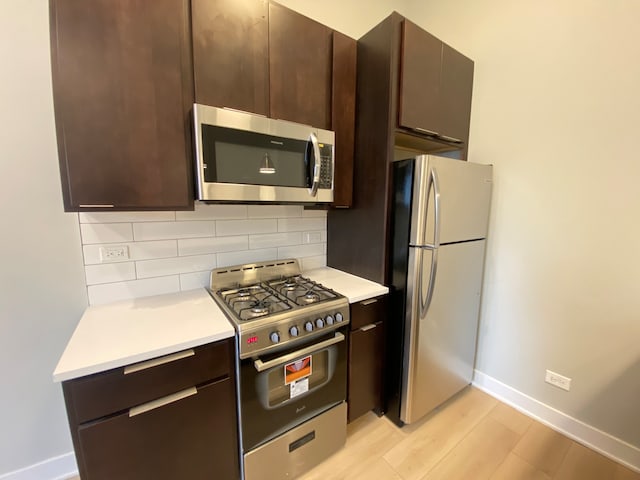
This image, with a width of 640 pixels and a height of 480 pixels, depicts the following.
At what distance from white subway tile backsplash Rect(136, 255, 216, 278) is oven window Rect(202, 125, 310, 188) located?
2.02 ft

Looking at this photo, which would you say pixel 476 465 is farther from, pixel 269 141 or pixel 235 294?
pixel 269 141

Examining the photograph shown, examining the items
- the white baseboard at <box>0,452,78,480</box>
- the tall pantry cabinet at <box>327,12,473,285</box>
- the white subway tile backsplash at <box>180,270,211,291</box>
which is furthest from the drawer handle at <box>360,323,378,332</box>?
the white baseboard at <box>0,452,78,480</box>

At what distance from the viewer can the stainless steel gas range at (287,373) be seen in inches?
48.0

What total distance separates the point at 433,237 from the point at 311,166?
0.82 metres

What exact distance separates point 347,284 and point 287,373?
666 millimetres

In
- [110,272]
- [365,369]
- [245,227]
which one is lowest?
[365,369]

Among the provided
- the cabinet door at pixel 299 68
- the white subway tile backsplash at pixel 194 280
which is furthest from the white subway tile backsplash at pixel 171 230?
the cabinet door at pixel 299 68

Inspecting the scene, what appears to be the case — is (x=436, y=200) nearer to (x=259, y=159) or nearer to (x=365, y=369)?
(x=259, y=159)

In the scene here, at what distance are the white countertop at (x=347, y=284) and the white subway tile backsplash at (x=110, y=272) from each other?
1070 millimetres

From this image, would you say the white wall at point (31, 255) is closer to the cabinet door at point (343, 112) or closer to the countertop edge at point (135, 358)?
the countertop edge at point (135, 358)

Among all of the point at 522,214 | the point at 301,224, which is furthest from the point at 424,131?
the point at 301,224

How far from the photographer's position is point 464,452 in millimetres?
1639

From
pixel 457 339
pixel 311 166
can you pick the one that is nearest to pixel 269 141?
pixel 311 166

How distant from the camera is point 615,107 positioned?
57.9 inches
